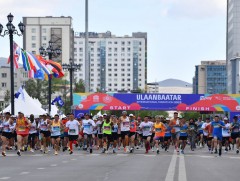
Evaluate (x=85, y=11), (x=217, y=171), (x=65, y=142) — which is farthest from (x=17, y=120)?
(x=85, y=11)

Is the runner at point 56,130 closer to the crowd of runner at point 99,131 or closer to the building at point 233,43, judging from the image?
the crowd of runner at point 99,131

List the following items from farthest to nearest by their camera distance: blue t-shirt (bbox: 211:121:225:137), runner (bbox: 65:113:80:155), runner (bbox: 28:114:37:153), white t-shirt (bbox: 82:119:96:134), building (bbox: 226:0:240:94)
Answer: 1. building (bbox: 226:0:240:94)
2. runner (bbox: 28:114:37:153)
3. white t-shirt (bbox: 82:119:96:134)
4. runner (bbox: 65:113:80:155)
5. blue t-shirt (bbox: 211:121:225:137)

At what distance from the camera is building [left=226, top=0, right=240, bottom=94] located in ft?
594

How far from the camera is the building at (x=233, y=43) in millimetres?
181125

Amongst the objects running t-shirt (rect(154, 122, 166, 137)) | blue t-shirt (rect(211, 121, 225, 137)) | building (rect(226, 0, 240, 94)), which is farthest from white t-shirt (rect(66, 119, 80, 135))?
building (rect(226, 0, 240, 94))

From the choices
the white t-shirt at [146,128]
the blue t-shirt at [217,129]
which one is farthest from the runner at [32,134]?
the blue t-shirt at [217,129]

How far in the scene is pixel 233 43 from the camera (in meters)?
184

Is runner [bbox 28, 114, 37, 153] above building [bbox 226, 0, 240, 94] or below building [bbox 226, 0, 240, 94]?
below

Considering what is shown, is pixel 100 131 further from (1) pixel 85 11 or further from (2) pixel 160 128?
(1) pixel 85 11

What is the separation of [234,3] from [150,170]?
166330 millimetres

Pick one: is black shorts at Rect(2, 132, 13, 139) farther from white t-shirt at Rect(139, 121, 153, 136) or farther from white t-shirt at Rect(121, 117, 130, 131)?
white t-shirt at Rect(139, 121, 153, 136)

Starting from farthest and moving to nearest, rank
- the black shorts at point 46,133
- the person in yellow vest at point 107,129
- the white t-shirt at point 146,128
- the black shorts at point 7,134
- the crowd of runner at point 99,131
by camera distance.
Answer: the white t-shirt at point 146,128, the black shorts at point 46,133, the person in yellow vest at point 107,129, the black shorts at point 7,134, the crowd of runner at point 99,131

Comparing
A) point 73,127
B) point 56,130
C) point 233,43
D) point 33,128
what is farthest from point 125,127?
point 233,43

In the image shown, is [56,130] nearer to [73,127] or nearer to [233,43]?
[73,127]
